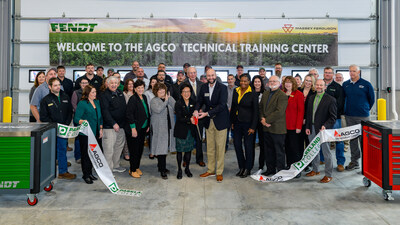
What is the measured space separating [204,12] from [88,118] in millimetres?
5042

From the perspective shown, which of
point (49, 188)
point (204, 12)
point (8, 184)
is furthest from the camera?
point (204, 12)

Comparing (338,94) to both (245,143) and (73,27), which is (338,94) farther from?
(73,27)

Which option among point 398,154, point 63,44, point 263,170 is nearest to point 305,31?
point 263,170

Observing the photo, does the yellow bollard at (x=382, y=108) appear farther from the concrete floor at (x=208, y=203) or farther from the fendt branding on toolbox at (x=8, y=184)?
the fendt branding on toolbox at (x=8, y=184)

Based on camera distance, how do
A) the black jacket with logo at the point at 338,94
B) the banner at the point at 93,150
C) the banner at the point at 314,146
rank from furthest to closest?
1. the black jacket with logo at the point at 338,94
2. the banner at the point at 314,146
3. the banner at the point at 93,150

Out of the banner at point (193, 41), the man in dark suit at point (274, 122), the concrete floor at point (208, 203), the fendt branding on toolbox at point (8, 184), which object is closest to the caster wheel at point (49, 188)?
the concrete floor at point (208, 203)

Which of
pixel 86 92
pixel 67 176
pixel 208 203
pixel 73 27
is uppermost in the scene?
pixel 73 27

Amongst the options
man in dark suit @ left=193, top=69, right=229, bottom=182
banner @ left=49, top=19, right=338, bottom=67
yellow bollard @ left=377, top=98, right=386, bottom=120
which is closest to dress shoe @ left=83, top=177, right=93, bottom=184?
man in dark suit @ left=193, top=69, right=229, bottom=182

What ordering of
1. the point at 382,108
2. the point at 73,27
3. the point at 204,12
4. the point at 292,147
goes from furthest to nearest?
1. the point at 204,12
2. the point at 73,27
3. the point at 382,108
4. the point at 292,147

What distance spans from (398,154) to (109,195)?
352cm

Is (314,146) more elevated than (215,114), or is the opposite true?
(215,114)

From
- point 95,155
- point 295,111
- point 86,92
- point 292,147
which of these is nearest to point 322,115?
point 295,111

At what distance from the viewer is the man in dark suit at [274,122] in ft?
14.8

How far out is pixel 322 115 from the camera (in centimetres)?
456
